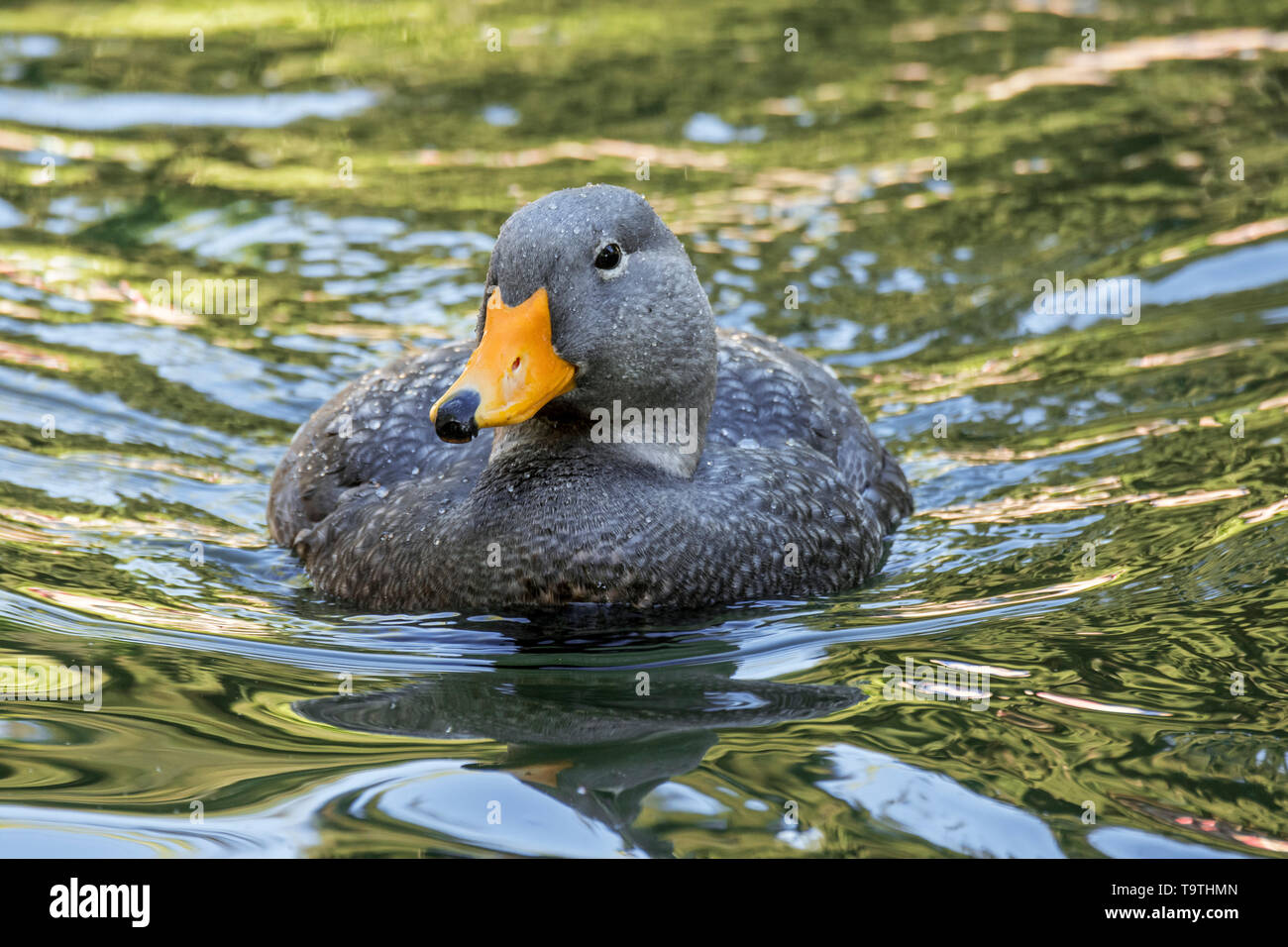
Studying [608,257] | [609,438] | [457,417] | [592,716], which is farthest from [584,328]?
[592,716]

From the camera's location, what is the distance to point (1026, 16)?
1541 cm

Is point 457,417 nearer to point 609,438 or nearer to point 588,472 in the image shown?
point 588,472

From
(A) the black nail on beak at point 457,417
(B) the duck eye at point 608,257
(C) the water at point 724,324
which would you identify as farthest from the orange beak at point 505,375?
(C) the water at point 724,324

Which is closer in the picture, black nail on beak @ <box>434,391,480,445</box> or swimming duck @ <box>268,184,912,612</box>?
black nail on beak @ <box>434,391,480,445</box>

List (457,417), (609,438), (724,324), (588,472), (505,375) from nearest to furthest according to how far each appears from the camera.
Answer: (457,417)
(505,375)
(588,472)
(609,438)
(724,324)

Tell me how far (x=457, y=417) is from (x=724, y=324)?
511 cm

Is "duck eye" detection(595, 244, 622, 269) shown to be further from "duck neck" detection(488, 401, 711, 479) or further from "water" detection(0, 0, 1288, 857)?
"water" detection(0, 0, 1288, 857)

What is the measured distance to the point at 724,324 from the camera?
10.8m

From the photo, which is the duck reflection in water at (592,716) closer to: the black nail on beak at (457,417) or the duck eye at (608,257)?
the black nail on beak at (457,417)

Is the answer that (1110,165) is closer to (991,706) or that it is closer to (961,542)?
(961,542)

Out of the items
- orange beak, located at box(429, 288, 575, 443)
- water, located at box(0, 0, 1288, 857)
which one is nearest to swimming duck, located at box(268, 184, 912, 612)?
orange beak, located at box(429, 288, 575, 443)

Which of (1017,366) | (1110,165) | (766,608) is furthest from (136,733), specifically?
(1110,165)

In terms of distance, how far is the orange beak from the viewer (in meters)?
5.88

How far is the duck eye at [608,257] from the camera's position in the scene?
20.7ft
